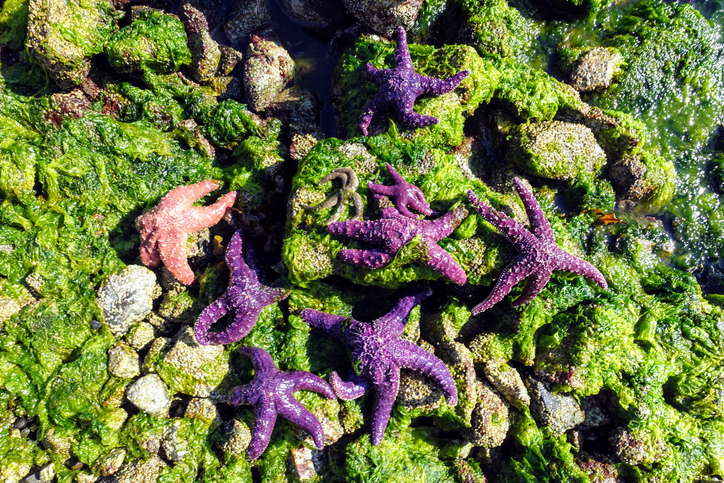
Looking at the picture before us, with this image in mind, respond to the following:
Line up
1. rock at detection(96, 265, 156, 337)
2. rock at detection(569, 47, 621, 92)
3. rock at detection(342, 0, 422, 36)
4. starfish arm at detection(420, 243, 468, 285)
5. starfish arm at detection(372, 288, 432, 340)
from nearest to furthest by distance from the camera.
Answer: starfish arm at detection(420, 243, 468, 285) < starfish arm at detection(372, 288, 432, 340) < rock at detection(96, 265, 156, 337) < rock at detection(342, 0, 422, 36) < rock at detection(569, 47, 621, 92)

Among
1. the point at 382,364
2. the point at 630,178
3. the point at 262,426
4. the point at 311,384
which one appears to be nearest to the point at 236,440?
the point at 262,426

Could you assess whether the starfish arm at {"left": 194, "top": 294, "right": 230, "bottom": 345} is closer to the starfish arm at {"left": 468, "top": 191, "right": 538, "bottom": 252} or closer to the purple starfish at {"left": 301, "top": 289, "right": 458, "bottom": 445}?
the purple starfish at {"left": 301, "top": 289, "right": 458, "bottom": 445}

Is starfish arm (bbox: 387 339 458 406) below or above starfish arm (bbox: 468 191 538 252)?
below

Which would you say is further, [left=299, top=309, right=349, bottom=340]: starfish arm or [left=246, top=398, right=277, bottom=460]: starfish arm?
[left=299, top=309, right=349, bottom=340]: starfish arm

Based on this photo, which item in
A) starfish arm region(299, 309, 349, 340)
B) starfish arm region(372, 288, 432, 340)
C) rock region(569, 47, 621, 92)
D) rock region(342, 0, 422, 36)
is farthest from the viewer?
rock region(569, 47, 621, 92)

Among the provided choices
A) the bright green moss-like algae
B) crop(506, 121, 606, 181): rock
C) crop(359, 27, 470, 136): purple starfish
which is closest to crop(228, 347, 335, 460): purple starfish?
the bright green moss-like algae

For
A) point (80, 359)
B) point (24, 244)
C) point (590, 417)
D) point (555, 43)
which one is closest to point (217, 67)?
point (24, 244)

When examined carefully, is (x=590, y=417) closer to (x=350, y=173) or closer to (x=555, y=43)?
(x=350, y=173)

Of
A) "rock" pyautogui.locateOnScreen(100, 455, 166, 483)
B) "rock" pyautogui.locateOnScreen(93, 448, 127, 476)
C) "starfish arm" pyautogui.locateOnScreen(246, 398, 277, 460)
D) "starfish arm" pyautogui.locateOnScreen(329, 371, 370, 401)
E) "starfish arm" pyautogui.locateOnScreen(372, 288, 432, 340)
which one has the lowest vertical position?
"rock" pyautogui.locateOnScreen(93, 448, 127, 476)
